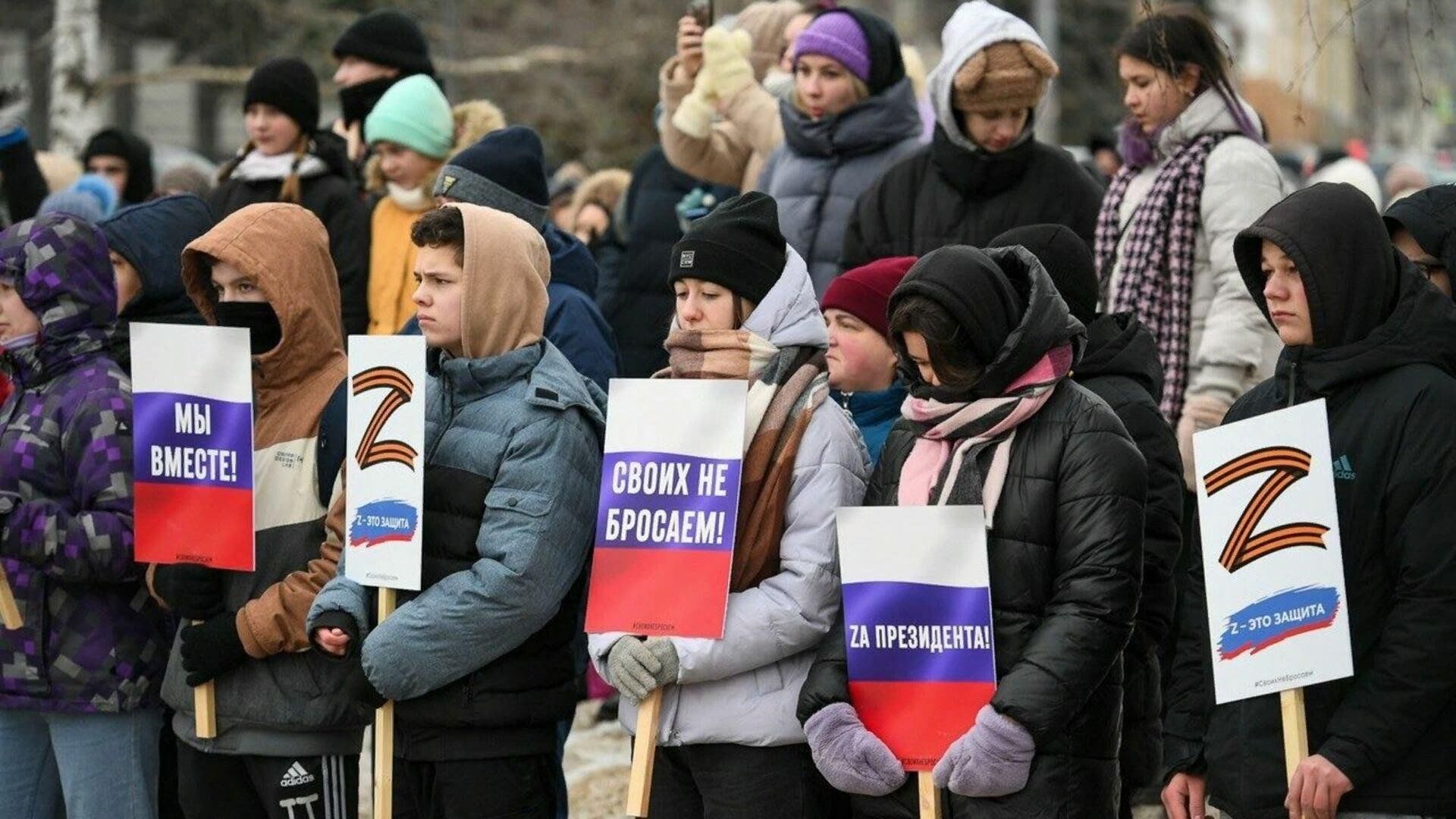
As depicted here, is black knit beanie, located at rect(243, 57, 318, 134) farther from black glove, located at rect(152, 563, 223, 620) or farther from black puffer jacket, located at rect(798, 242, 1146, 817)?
black puffer jacket, located at rect(798, 242, 1146, 817)

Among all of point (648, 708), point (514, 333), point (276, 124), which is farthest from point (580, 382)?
point (276, 124)

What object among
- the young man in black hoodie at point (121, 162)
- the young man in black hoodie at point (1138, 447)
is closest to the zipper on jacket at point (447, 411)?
the young man in black hoodie at point (1138, 447)

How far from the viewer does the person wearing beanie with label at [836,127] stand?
7.14 meters

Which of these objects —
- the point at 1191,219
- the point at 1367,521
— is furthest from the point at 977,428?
the point at 1191,219

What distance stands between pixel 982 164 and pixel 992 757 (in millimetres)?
2805

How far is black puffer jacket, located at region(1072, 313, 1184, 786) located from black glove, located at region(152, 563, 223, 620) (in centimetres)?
234

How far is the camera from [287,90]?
771 cm

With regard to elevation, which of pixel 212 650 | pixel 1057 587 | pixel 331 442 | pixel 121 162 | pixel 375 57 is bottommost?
pixel 212 650

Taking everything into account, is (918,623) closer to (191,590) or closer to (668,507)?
(668,507)

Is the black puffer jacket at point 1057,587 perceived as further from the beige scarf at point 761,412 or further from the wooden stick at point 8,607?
the wooden stick at point 8,607

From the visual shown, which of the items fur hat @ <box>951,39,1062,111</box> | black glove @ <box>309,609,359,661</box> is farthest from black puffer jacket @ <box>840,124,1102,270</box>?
black glove @ <box>309,609,359,661</box>

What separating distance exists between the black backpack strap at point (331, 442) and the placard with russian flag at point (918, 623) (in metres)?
1.56

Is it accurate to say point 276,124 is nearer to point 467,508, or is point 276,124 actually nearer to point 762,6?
point 762,6

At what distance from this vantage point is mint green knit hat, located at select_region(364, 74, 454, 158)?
7219mm
